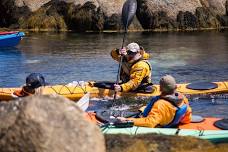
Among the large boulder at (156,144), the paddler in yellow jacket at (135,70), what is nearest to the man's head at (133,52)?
the paddler in yellow jacket at (135,70)

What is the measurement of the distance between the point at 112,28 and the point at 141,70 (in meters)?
20.1

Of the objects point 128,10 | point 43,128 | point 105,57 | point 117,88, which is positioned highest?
point 128,10

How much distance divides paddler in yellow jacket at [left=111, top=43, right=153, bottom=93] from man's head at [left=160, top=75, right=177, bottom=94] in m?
3.80

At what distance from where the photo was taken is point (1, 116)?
3.40m

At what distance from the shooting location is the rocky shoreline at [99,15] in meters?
30.8

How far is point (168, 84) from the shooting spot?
7.16m

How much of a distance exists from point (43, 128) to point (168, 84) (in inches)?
158

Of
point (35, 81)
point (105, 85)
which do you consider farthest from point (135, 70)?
point (35, 81)

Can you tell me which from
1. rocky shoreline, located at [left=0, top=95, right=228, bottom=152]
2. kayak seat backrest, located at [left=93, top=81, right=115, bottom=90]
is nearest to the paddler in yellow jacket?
kayak seat backrest, located at [left=93, top=81, right=115, bottom=90]

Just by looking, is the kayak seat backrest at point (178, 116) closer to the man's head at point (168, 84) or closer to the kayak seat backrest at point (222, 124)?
the man's head at point (168, 84)

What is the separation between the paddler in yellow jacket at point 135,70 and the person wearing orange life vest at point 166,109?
3477mm

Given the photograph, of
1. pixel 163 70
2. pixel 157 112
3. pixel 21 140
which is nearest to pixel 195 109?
pixel 157 112

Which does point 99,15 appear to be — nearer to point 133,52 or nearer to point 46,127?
point 133,52

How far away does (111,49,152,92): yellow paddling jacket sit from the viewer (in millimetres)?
11062
